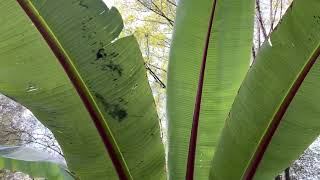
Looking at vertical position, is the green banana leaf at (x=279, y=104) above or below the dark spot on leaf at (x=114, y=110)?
below

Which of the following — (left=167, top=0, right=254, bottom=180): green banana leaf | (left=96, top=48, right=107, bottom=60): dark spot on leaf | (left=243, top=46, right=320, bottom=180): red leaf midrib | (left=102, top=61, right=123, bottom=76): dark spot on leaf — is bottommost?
(left=243, top=46, right=320, bottom=180): red leaf midrib

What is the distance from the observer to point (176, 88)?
4.10 feet

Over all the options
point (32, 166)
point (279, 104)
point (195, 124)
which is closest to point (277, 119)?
point (279, 104)

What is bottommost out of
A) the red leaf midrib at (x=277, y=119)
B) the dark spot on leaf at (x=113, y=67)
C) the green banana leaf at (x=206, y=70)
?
the red leaf midrib at (x=277, y=119)

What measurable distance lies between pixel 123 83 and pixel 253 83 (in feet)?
1.08

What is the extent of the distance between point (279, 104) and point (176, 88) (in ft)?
1.02

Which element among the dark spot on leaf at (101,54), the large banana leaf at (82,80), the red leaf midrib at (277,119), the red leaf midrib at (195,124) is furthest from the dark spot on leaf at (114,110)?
the red leaf midrib at (277,119)

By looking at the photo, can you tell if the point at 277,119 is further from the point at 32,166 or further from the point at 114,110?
the point at 32,166

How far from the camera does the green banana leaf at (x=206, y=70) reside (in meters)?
1.19

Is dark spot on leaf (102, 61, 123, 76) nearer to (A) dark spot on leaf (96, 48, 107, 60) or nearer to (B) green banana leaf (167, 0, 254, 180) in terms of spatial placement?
(A) dark spot on leaf (96, 48, 107, 60)

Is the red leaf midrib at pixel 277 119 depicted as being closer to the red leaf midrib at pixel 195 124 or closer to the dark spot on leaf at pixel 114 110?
the red leaf midrib at pixel 195 124

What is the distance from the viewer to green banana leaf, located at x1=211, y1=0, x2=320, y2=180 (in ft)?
3.33

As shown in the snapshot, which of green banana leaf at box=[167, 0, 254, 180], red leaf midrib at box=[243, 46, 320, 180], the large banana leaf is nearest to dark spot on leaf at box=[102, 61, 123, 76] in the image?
the large banana leaf

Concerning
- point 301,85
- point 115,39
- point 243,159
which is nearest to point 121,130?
point 115,39
